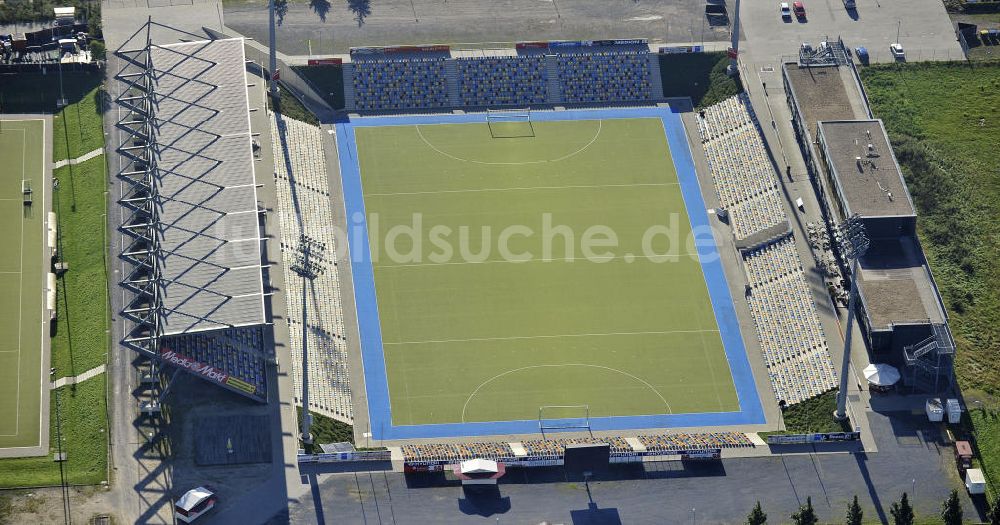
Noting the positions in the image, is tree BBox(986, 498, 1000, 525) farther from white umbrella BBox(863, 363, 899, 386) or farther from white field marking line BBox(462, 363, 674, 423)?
white field marking line BBox(462, 363, 674, 423)

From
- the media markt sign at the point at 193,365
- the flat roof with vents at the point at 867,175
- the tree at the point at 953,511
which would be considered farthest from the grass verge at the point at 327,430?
the flat roof with vents at the point at 867,175

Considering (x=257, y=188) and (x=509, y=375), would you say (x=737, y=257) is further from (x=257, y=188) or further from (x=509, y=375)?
(x=257, y=188)

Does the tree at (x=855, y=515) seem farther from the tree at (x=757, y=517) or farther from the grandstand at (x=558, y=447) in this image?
the grandstand at (x=558, y=447)

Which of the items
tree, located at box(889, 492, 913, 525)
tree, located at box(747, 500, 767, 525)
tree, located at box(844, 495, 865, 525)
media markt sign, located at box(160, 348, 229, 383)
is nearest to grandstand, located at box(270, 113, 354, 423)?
media markt sign, located at box(160, 348, 229, 383)

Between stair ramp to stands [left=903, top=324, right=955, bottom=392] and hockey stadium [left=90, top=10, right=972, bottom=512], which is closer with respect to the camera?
hockey stadium [left=90, top=10, right=972, bottom=512]

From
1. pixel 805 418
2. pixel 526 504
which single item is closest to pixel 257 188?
pixel 526 504

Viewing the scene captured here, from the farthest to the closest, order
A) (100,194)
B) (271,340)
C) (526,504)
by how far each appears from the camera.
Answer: (100,194) → (271,340) → (526,504)

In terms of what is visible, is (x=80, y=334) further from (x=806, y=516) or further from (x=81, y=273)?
(x=806, y=516)
